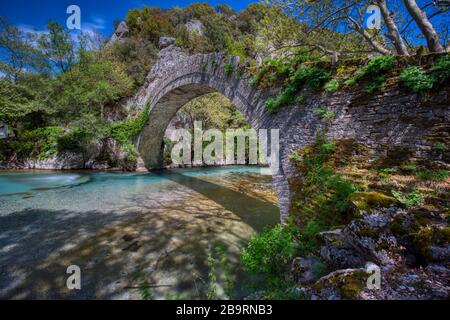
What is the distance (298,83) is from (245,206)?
418cm

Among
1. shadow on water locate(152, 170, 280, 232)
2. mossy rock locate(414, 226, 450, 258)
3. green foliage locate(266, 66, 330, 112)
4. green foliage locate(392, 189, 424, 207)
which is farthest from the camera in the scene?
shadow on water locate(152, 170, 280, 232)

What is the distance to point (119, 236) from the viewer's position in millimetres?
4633

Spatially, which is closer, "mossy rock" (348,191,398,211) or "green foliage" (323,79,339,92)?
"mossy rock" (348,191,398,211)

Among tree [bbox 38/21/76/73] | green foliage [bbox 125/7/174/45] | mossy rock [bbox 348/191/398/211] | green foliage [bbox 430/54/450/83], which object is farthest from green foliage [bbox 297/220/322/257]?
green foliage [bbox 125/7/174/45]

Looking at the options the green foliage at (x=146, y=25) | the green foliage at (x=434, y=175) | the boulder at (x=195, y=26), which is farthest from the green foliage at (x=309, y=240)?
the boulder at (x=195, y=26)

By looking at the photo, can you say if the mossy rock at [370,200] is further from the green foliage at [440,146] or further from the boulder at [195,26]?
the boulder at [195,26]

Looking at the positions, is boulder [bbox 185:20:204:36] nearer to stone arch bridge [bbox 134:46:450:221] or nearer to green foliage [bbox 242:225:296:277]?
stone arch bridge [bbox 134:46:450:221]

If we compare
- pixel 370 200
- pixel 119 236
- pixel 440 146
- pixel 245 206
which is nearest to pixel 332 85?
pixel 440 146

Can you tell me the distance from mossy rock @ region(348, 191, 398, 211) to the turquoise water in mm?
2056

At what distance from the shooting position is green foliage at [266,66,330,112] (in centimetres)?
460

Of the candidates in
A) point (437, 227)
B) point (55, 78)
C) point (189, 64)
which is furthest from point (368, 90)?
point (55, 78)

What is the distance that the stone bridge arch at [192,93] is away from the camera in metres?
5.94

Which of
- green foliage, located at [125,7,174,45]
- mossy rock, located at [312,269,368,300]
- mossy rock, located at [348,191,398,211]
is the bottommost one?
mossy rock, located at [312,269,368,300]

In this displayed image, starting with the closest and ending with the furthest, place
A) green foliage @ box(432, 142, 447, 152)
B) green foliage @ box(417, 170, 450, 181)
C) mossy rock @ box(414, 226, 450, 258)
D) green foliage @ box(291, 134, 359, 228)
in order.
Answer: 1. mossy rock @ box(414, 226, 450, 258)
2. green foliage @ box(417, 170, 450, 181)
3. green foliage @ box(432, 142, 447, 152)
4. green foliage @ box(291, 134, 359, 228)
